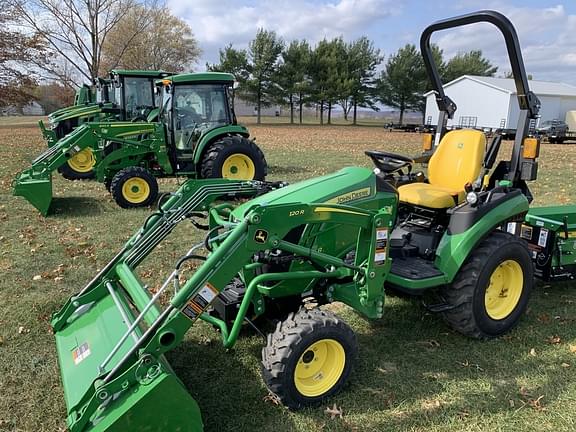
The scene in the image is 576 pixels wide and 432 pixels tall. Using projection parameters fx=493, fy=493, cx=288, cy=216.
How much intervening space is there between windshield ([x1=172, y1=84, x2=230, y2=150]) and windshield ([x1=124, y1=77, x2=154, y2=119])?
11.2 ft

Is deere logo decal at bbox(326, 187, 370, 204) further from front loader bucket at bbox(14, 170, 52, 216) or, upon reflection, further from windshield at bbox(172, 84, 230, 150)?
windshield at bbox(172, 84, 230, 150)

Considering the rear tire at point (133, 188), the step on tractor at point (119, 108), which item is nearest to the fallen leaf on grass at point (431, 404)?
the rear tire at point (133, 188)

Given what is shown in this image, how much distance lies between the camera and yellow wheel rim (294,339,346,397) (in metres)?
3.23

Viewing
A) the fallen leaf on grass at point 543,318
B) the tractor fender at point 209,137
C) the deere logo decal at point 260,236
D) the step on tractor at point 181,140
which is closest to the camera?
the deere logo decal at point 260,236

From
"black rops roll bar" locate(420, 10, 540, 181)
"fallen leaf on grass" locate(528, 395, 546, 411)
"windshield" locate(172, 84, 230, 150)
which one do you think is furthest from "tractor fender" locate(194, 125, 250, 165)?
"fallen leaf on grass" locate(528, 395, 546, 411)

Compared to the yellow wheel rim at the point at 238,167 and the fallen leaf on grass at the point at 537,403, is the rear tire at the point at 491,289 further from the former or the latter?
the yellow wheel rim at the point at 238,167

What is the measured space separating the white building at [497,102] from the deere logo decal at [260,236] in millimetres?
38228

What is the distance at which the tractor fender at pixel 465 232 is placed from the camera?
3842 mm

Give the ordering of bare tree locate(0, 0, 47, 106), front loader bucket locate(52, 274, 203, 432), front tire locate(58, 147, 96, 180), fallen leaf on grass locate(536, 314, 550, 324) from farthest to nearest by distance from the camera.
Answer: bare tree locate(0, 0, 47, 106) < front tire locate(58, 147, 96, 180) < fallen leaf on grass locate(536, 314, 550, 324) < front loader bucket locate(52, 274, 203, 432)

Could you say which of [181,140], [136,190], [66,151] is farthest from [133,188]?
[181,140]

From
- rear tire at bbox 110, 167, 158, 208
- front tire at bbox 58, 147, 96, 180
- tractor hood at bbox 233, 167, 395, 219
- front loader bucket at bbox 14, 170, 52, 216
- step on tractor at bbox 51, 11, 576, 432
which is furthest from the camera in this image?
front tire at bbox 58, 147, 96, 180

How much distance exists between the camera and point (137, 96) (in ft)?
42.9

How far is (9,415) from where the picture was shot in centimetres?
318

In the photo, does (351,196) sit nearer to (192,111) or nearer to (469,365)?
(469,365)
